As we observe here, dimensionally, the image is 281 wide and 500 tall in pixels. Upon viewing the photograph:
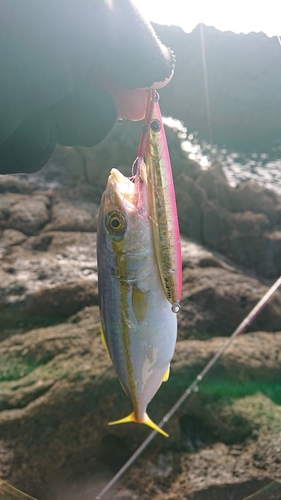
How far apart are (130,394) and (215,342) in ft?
7.11

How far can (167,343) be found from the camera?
153 cm

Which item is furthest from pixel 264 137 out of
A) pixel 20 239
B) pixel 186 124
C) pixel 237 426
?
pixel 237 426

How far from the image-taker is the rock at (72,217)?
5.28 meters

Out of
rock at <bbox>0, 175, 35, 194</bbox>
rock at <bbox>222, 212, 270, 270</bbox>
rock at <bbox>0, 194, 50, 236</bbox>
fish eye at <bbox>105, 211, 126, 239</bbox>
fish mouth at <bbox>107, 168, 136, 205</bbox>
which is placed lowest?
rock at <bbox>222, 212, 270, 270</bbox>

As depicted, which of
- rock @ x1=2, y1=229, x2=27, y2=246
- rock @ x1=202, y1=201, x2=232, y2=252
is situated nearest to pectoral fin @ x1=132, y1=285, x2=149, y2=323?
rock @ x1=2, y1=229, x2=27, y2=246

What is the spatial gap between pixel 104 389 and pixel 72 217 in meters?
3.05

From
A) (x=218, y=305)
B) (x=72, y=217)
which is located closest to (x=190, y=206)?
(x=72, y=217)

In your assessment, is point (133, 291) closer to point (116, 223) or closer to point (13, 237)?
point (116, 223)

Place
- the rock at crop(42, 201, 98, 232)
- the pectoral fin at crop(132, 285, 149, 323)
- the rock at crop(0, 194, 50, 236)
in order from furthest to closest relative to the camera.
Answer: the rock at crop(42, 201, 98, 232), the rock at crop(0, 194, 50, 236), the pectoral fin at crop(132, 285, 149, 323)

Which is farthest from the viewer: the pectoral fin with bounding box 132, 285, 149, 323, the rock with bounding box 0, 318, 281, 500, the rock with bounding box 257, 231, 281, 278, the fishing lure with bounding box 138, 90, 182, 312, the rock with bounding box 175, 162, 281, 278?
the rock with bounding box 175, 162, 281, 278

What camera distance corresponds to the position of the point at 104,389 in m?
3.09

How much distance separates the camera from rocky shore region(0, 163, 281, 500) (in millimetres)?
2691

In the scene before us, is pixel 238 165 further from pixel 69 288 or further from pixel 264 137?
pixel 69 288

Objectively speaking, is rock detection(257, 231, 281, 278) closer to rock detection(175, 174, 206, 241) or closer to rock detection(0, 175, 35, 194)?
rock detection(175, 174, 206, 241)
